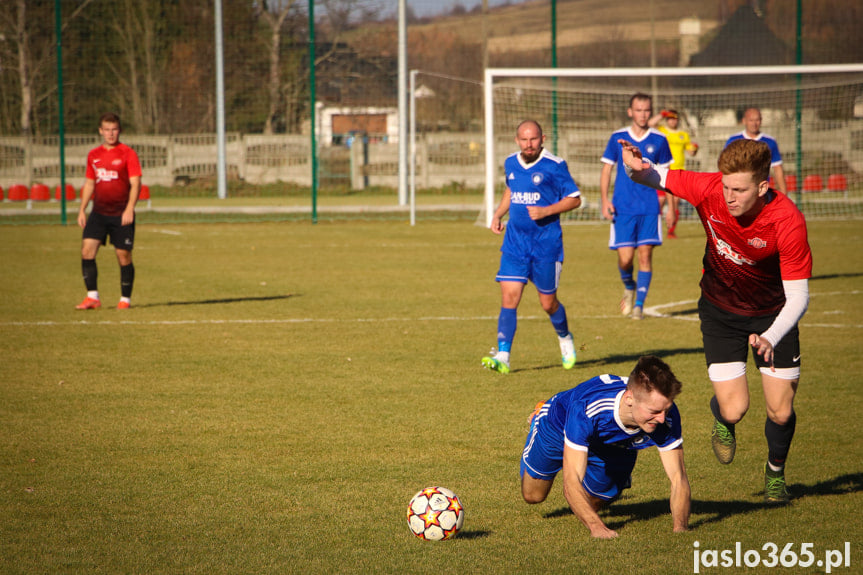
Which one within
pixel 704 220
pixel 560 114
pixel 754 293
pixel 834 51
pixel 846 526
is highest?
pixel 834 51

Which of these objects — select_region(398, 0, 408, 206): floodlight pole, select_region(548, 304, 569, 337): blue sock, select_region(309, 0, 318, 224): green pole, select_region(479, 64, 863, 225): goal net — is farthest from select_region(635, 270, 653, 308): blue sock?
select_region(398, 0, 408, 206): floodlight pole

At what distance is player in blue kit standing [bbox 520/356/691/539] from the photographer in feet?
13.7

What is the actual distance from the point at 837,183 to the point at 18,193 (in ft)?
77.1

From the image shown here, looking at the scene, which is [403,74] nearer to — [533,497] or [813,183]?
[813,183]

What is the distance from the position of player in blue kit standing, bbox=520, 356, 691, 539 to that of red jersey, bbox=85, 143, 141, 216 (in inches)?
320

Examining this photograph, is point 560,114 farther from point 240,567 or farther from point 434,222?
point 240,567

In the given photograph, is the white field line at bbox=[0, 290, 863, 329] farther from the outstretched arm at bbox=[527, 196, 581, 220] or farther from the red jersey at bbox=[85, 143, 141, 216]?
the outstretched arm at bbox=[527, 196, 581, 220]

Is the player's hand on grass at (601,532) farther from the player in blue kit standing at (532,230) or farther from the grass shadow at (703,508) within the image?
the player in blue kit standing at (532,230)

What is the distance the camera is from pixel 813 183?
24.7m

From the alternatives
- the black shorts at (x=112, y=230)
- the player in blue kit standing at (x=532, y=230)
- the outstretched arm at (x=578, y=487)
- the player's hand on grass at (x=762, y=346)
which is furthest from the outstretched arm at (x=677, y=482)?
the black shorts at (x=112, y=230)

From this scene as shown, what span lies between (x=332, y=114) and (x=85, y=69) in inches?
266

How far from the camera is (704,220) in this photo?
17.1 ft

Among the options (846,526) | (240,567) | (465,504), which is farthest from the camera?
(465,504)

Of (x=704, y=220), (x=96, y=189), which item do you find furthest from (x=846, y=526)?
(x=96, y=189)
